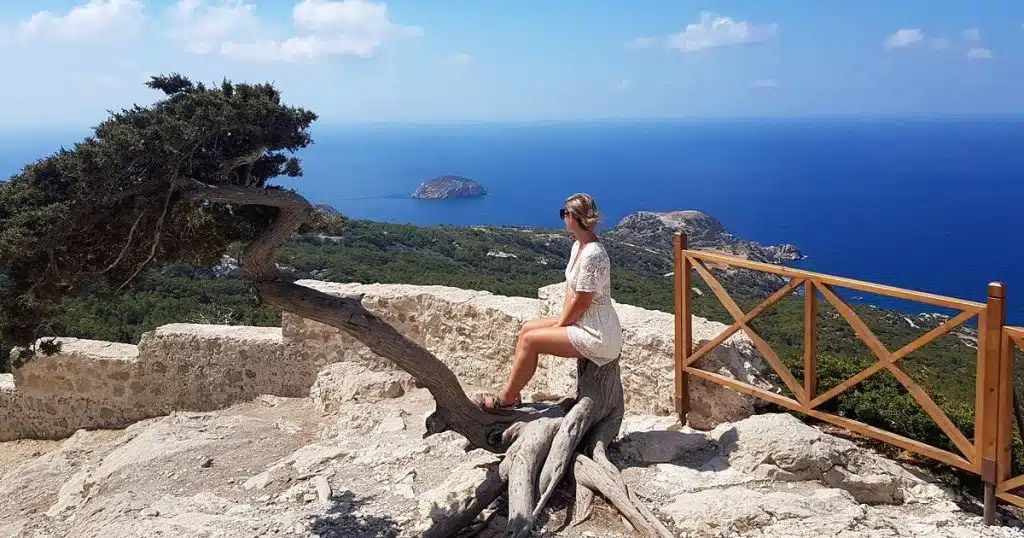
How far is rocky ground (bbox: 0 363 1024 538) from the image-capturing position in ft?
13.0

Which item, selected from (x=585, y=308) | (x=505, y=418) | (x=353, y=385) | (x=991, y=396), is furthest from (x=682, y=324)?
(x=353, y=385)

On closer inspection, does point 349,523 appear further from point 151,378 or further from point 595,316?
point 151,378

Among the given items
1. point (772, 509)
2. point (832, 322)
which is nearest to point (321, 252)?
point (832, 322)

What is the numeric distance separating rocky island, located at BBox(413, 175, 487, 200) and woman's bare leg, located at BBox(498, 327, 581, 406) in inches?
4551

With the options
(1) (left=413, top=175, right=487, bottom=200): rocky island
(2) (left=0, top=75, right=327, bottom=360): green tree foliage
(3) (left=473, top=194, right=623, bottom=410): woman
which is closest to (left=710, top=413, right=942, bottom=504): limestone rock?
(3) (left=473, top=194, right=623, bottom=410): woman

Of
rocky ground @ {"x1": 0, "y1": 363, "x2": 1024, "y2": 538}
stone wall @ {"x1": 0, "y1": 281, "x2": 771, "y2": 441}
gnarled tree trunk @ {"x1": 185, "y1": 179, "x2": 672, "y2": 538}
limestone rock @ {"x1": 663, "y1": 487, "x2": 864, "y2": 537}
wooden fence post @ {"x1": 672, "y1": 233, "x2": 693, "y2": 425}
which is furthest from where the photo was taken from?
stone wall @ {"x1": 0, "y1": 281, "x2": 771, "y2": 441}

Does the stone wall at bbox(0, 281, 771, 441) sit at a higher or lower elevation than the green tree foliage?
lower

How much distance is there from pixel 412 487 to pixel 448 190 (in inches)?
4679

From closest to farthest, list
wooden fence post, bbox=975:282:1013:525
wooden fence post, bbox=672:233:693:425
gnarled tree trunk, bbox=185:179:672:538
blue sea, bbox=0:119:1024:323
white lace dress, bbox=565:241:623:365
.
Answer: wooden fence post, bbox=975:282:1013:525 → gnarled tree trunk, bbox=185:179:672:538 → white lace dress, bbox=565:241:623:365 → wooden fence post, bbox=672:233:693:425 → blue sea, bbox=0:119:1024:323

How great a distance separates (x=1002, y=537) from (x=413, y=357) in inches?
135

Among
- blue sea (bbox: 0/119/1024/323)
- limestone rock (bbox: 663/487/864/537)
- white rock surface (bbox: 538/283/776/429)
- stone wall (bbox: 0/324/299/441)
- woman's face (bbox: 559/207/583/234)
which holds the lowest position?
blue sea (bbox: 0/119/1024/323)

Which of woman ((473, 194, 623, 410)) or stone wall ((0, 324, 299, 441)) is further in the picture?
stone wall ((0, 324, 299, 441))

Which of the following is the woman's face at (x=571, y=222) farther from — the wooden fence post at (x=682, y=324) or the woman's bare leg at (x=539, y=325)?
the wooden fence post at (x=682, y=324)

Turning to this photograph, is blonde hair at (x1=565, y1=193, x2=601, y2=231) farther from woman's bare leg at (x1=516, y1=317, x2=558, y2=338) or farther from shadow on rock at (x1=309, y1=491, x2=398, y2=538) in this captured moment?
shadow on rock at (x1=309, y1=491, x2=398, y2=538)
